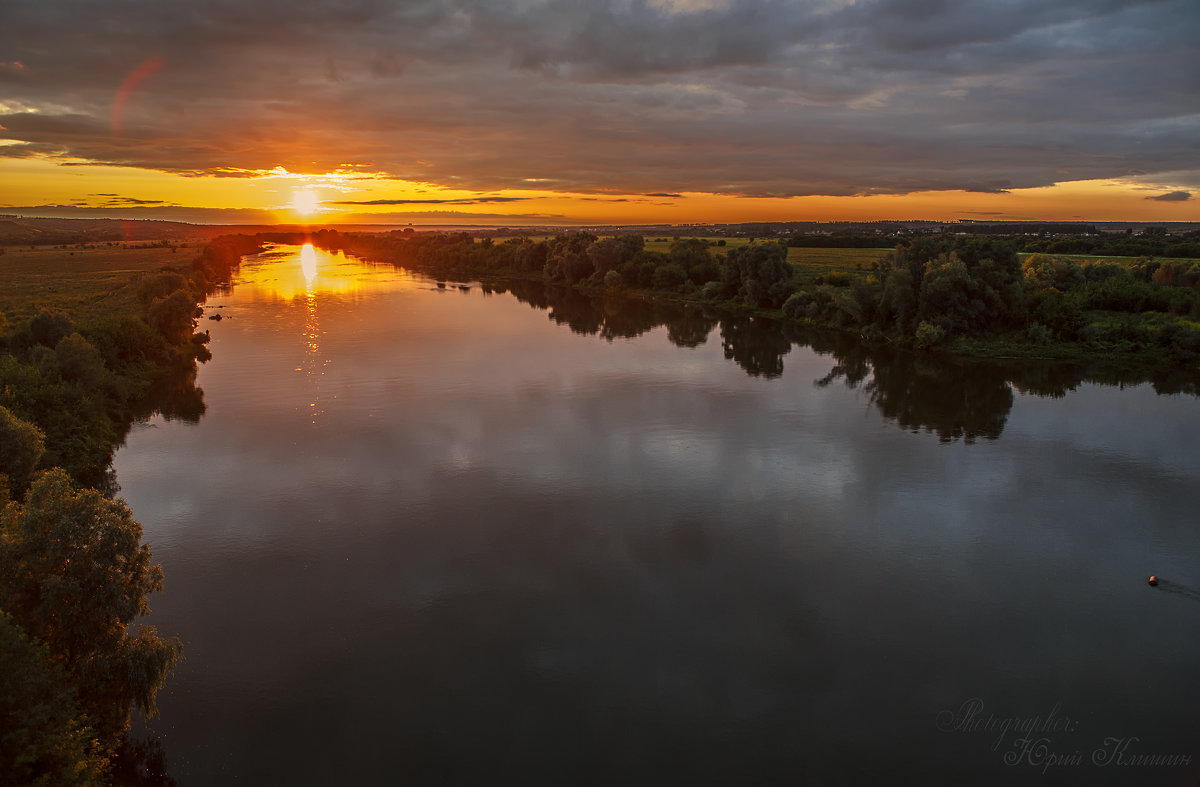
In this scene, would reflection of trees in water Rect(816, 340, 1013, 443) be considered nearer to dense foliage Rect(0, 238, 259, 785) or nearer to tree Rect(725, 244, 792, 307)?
tree Rect(725, 244, 792, 307)

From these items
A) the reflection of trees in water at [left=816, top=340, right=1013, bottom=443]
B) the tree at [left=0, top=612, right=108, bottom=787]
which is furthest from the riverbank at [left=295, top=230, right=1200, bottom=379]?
the tree at [left=0, top=612, right=108, bottom=787]

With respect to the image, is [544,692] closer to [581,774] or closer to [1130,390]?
[581,774]

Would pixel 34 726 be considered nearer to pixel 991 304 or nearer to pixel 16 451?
pixel 16 451

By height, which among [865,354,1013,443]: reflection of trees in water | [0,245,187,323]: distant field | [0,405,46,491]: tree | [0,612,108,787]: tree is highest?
[0,245,187,323]: distant field

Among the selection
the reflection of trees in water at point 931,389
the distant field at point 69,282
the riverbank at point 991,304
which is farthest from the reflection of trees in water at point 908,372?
the distant field at point 69,282

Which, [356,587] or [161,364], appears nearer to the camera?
[356,587]

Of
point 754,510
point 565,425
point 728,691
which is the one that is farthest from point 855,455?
point 728,691
